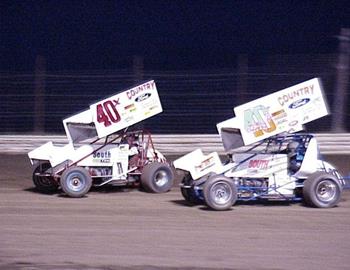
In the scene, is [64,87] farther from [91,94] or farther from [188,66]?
[188,66]

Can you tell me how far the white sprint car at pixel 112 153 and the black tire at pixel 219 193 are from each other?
8.69 feet

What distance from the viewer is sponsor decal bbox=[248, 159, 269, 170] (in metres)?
15.5

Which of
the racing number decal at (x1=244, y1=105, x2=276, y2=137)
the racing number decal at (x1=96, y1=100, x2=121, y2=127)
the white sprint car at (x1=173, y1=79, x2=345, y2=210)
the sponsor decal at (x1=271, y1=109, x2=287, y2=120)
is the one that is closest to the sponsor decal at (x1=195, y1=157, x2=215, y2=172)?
the white sprint car at (x1=173, y1=79, x2=345, y2=210)

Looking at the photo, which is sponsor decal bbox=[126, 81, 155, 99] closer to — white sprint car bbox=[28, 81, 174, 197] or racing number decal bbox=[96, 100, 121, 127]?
white sprint car bbox=[28, 81, 174, 197]

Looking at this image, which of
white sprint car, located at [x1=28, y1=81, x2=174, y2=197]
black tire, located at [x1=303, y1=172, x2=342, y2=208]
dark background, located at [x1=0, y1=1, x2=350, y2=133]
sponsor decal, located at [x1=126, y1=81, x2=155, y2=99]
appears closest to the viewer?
black tire, located at [x1=303, y1=172, x2=342, y2=208]

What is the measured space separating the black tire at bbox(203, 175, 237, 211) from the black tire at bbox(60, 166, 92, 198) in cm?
265

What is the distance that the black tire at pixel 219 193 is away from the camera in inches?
591

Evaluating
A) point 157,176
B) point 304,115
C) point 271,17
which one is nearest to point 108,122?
point 157,176

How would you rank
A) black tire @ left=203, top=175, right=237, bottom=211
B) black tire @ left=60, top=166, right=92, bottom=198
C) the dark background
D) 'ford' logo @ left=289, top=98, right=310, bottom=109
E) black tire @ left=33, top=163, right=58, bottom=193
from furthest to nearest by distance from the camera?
the dark background
black tire @ left=33, top=163, right=58, bottom=193
black tire @ left=60, top=166, right=92, bottom=198
'ford' logo @ left=289, top=98, right=310, bottom=109
black tire @ left=203, top=175, right=237, bottom=211

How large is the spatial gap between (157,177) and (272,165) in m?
2.88

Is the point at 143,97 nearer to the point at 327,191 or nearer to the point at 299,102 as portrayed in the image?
the point at 299,102

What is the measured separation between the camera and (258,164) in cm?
1555

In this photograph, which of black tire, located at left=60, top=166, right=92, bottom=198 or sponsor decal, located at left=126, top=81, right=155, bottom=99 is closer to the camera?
black tire, located at left=60, top=166, right=92, bottom=198

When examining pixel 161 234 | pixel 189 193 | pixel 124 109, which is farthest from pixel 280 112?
pixel 161 234
